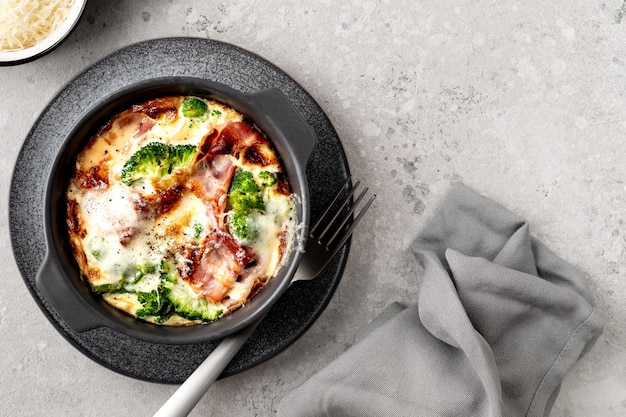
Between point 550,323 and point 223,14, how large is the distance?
182cm

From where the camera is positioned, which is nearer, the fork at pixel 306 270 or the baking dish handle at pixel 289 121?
the baking dish handle at pixel 289 121

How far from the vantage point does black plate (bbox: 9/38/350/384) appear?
2.41 meters

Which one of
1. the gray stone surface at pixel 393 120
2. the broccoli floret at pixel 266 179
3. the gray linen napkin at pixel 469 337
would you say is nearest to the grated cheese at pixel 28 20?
the gray stone surface at pixel 393 120

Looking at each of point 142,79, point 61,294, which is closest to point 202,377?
point 61,294

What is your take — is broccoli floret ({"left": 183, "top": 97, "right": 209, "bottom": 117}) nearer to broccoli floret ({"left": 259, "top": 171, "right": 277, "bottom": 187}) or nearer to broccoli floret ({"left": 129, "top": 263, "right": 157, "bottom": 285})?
broccoli floret ({"left": 259, "top": 171, "right": 277, "bottom": 187})

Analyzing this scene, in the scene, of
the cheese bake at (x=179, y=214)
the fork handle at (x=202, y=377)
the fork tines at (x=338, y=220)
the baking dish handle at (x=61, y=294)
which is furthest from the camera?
the fork tines at (x=338, y=220)

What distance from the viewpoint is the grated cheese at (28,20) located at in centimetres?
247

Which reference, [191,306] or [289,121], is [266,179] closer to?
[289,121]

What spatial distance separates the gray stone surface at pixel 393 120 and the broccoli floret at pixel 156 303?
24.9 inches

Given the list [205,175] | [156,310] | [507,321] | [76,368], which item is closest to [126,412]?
[76,368]

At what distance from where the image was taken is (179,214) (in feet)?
7.19

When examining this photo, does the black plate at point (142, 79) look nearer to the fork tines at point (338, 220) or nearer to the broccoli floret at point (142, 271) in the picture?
the fork tines at point (338, 220)

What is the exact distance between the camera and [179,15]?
266cm

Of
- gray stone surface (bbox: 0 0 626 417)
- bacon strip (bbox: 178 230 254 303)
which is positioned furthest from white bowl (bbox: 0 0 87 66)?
bacon strip (bbox: 178 230 254 303)
